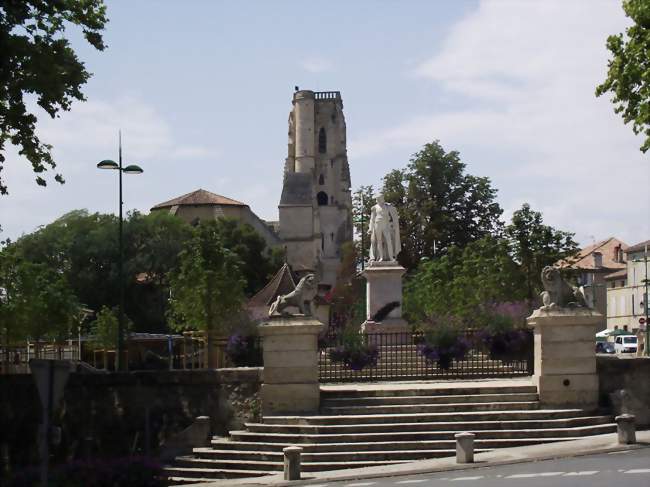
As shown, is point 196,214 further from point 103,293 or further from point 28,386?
point 28,386

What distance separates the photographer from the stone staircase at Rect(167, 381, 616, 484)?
2150 cm

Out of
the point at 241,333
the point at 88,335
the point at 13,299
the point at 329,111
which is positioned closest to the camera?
the point at 241,333

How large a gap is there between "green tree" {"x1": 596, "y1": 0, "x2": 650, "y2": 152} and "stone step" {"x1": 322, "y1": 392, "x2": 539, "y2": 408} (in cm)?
574

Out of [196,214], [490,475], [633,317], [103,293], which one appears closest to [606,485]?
[490,475]

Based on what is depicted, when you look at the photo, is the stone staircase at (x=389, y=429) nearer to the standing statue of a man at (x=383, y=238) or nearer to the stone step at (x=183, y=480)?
the stone step at (x=183, y=480)

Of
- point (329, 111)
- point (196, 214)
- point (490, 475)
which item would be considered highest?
point (329, 111)

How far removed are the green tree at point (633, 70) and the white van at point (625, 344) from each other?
42028 mm

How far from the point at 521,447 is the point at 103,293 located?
198ft

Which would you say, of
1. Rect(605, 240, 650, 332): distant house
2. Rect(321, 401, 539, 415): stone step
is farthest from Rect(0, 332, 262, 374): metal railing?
Rect(605, 240, 650, 332): distant house

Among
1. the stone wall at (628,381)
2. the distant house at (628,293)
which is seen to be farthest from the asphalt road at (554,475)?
the distant house at (628,293)

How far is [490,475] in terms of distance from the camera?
18.2 metres

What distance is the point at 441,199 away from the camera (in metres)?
74.6

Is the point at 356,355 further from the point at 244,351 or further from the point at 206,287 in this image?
the point at 206,287

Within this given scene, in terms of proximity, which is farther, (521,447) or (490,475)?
(521,447)
